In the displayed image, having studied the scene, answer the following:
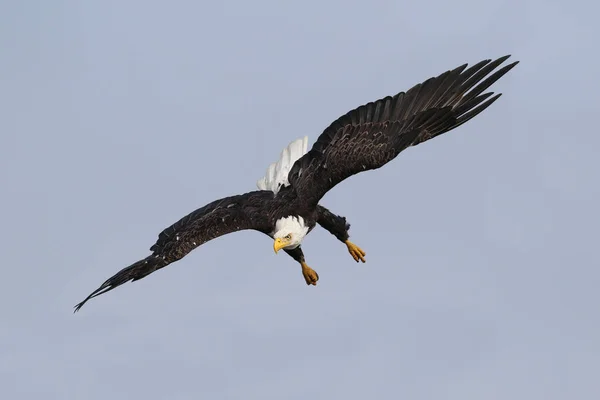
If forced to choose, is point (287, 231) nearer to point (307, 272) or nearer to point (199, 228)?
point (199, 228)

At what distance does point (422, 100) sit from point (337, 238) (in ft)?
8.12

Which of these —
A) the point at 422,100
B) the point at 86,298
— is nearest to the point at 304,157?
the point at 422,100

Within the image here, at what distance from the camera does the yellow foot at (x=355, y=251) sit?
61.6ft

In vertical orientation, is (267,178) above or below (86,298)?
above

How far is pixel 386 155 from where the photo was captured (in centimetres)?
1709

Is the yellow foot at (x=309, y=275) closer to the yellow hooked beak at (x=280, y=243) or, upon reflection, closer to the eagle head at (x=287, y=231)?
the eagle head at (x=287, y=231)

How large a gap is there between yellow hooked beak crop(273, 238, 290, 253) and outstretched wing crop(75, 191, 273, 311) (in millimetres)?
307

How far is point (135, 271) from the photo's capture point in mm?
16500

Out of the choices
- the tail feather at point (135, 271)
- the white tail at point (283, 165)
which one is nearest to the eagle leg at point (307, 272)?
the white tail at point (283, 165)

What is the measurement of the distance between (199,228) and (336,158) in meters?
2.02

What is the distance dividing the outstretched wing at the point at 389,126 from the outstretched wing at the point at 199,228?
669 millimetres

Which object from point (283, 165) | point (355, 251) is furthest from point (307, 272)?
point (283, 165)

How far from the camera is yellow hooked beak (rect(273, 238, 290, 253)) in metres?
16.9

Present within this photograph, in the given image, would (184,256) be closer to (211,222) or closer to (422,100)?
(211,222)
